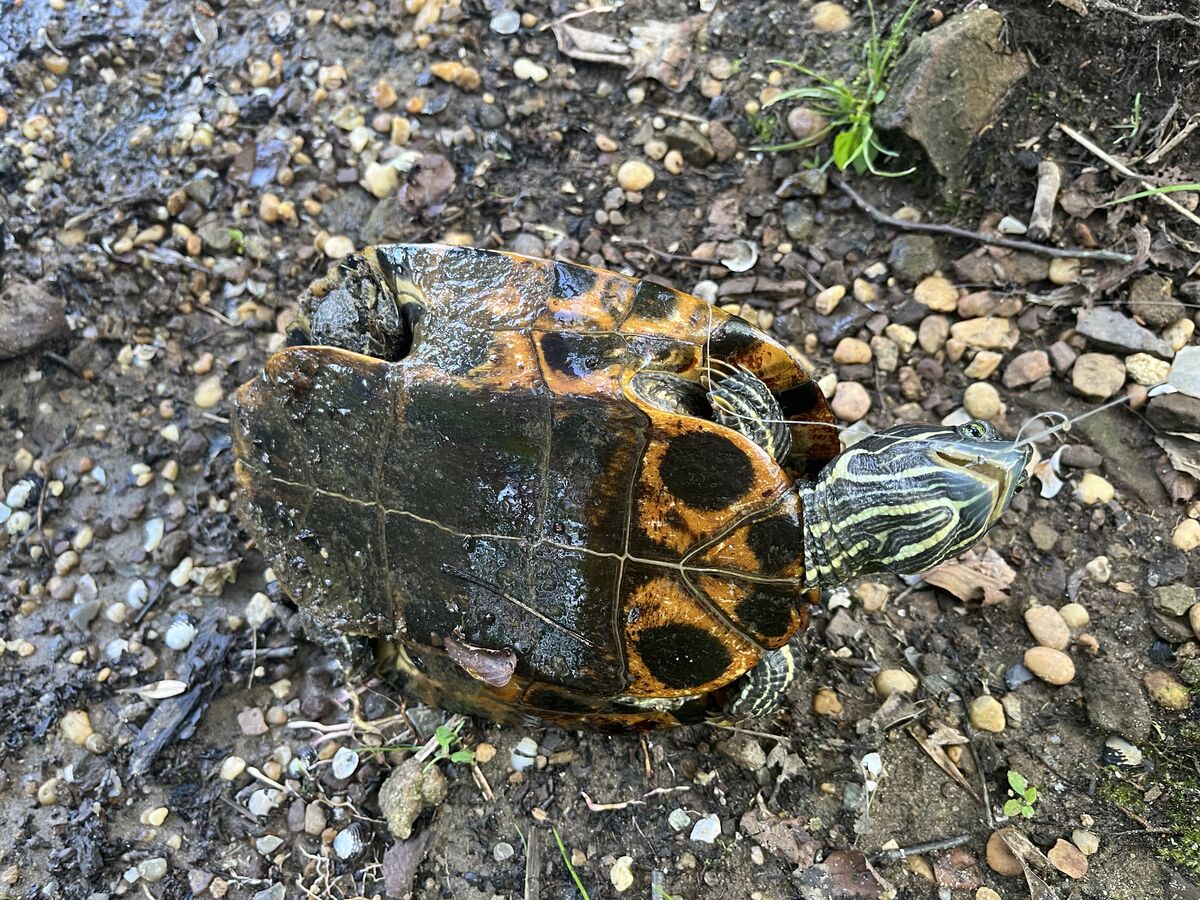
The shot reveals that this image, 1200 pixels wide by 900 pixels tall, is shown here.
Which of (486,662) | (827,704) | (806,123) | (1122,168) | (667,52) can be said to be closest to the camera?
(486,662)

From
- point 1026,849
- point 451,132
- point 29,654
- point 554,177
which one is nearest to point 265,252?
point 451,132

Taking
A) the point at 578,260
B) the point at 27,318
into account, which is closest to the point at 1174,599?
the point at 578,260

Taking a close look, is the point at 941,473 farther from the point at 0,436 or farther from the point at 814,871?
the point at 0,436

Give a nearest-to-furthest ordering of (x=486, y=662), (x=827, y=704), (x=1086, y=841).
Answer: (x=486, y=662), (x=1086, y=841), (x=827, y=704)

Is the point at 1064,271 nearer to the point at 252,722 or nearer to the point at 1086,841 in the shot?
the point at 1086,841

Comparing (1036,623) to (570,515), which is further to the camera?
(1036,623)

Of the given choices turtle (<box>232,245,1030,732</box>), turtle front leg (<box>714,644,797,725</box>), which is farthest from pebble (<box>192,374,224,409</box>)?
turtle front leg (<box>714,644,797,725</box>)
